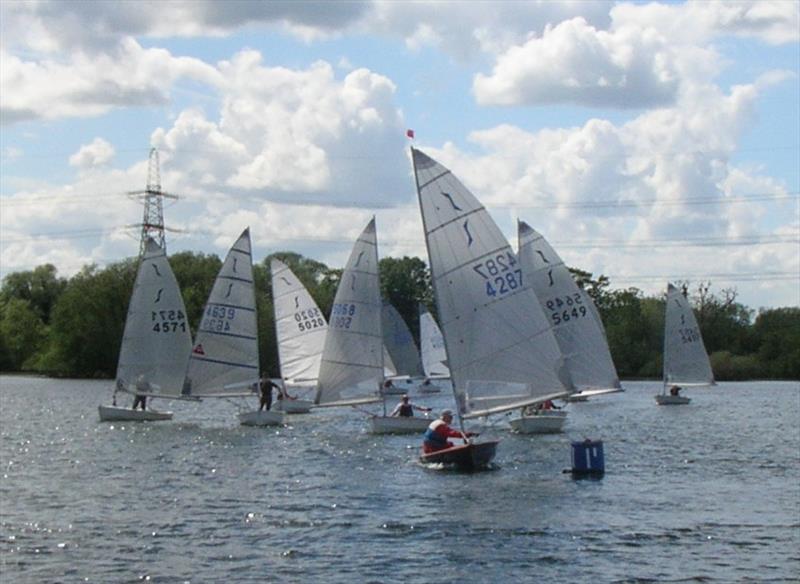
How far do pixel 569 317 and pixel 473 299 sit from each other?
1691cm

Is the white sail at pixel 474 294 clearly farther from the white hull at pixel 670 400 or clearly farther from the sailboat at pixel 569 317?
the white hull at pixel 670 400

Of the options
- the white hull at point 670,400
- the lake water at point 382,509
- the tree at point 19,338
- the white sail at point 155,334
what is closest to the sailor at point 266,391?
the white sail at point 155,334

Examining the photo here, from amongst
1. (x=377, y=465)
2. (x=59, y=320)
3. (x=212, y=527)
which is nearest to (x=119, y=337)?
(x=59, y=320)

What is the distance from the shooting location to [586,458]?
36.2 metres

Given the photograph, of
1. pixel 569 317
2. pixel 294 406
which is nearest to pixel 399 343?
pixel 294 406

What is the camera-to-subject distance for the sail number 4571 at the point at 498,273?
3609 centimetres

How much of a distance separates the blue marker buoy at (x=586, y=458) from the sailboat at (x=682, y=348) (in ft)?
132

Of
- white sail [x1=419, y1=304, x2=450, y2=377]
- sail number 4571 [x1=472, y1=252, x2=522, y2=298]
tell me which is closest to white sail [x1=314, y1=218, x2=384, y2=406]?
sail number 4571 [x1=472, y1=252, x2=522, y2=298]

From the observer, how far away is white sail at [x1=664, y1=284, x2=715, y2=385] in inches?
3029

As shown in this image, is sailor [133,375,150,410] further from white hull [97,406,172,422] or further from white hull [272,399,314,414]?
white hull [272,399,314,414]

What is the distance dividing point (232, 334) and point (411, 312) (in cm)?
10450

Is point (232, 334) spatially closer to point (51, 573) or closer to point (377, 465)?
point (377, 465)

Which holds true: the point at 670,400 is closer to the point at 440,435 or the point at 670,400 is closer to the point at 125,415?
the point at 125,415

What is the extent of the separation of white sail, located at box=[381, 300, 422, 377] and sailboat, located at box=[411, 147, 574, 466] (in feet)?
218
